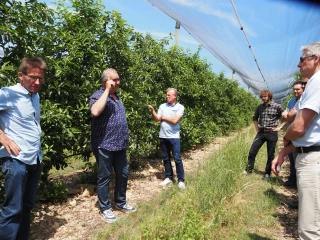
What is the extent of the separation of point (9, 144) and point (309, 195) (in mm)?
2472

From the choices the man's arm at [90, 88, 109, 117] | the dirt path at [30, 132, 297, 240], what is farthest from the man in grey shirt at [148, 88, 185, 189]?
the man's arm at [90, 88, 109, 117]

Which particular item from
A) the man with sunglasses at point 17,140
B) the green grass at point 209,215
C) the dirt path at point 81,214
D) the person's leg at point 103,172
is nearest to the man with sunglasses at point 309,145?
the green grass at point 209,215

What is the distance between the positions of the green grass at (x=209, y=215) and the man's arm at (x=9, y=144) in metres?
1.38

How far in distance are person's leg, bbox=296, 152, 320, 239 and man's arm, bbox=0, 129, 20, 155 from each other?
2374 mm

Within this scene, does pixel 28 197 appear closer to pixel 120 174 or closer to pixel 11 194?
pixel 11 194

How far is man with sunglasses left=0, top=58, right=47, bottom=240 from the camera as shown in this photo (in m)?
2.35

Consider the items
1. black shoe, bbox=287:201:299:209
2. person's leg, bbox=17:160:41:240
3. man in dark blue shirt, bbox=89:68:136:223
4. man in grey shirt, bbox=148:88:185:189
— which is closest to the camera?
person's leg, bbox=17:160:41:240

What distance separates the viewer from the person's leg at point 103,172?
11.3ft

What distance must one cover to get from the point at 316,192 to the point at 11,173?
2.49 meters

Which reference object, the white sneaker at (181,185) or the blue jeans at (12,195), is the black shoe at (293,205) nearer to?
the white sneaker at (181,185)

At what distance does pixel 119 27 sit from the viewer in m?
4.53

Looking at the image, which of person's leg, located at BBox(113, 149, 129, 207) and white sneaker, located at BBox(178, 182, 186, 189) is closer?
person's leg, located at BBox(113, 149, 129, 207)

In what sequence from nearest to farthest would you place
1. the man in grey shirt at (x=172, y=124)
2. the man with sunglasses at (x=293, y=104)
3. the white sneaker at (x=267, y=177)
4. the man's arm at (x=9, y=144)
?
the man's arm at (x=9, y=144) < the man with sunglasses at (x=293, y=104) < the man in grey shirt at (x=172, y=124) < the white sneaker at (x=267, y=177)

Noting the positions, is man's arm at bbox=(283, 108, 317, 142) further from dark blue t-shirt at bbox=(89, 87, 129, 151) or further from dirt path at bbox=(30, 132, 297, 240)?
dark blue t-shirt at bbox=(89, 87, 129, 151)
